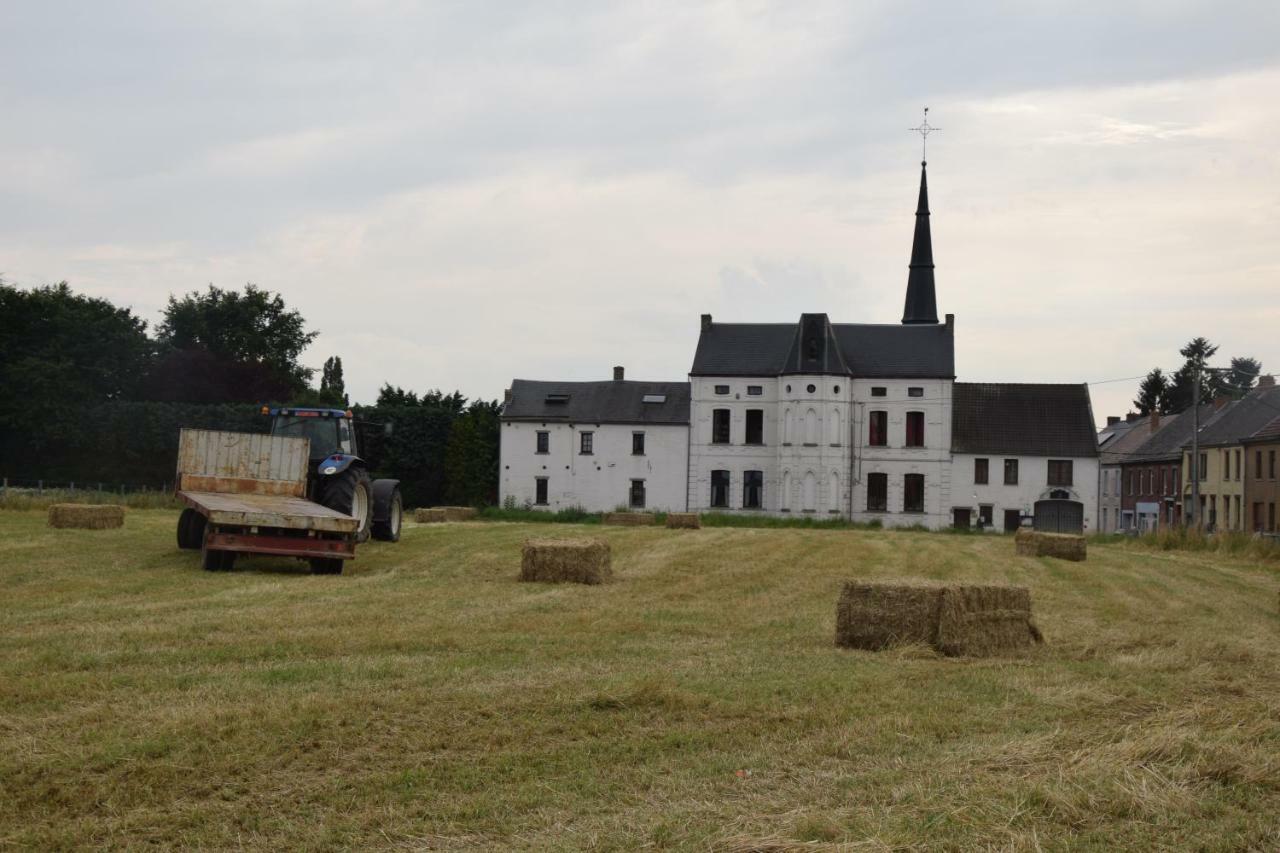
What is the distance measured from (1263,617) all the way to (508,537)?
1567 cm

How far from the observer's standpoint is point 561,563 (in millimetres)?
19094

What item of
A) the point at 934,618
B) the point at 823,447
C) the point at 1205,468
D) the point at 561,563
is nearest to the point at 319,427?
the point at 561,563

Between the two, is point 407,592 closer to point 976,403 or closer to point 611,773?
point 611,773

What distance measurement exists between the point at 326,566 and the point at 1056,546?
18480mm

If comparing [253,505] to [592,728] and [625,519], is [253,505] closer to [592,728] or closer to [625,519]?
[592,728]

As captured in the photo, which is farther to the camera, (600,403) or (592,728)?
(600,403)

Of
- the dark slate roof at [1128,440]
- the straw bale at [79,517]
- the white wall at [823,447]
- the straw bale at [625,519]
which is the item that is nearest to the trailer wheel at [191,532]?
the straw bale at [79,517]

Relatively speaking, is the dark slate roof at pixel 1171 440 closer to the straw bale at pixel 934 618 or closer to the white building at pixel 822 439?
the white building at pixel 822 439

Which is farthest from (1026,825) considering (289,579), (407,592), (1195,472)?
(1195,472)

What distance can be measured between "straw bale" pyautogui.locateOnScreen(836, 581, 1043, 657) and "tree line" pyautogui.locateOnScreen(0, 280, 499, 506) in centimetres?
5064

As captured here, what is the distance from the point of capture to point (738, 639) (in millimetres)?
13883

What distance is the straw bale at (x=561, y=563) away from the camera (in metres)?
19.1

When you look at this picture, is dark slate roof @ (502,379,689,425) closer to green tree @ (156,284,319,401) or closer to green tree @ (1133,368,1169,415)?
green tree @ (156,284,319,401)

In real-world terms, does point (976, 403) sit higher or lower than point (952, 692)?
higher
